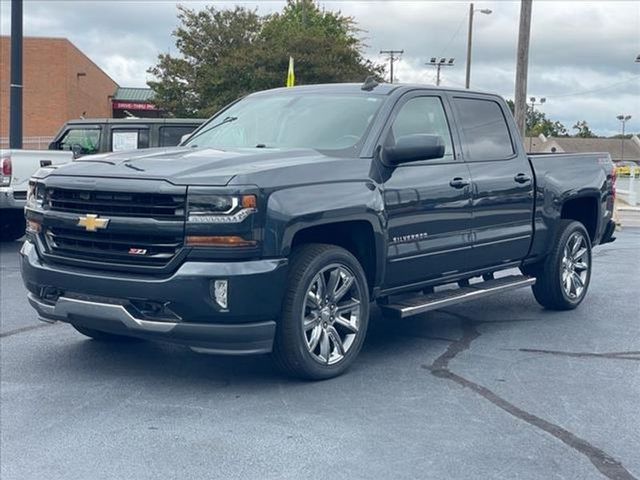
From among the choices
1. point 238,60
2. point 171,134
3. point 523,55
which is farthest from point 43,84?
point 171,134

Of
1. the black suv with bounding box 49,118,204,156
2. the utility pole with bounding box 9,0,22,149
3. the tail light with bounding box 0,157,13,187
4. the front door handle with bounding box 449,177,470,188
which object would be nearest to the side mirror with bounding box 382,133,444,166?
the front door handle with bounding box 449,177,470,188

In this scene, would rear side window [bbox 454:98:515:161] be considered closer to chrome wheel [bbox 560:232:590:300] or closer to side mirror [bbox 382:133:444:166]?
side mirror [bbox 382:133:444:166]

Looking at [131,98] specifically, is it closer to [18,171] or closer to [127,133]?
[127,133]

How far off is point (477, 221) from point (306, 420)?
275 centimetres

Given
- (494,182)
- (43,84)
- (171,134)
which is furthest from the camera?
(43,84)

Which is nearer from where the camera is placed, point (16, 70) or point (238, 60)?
point (16, 70)

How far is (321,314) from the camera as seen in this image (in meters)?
5.97

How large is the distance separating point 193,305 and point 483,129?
3.41 metres

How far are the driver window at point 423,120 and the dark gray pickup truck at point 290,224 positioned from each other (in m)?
0.01

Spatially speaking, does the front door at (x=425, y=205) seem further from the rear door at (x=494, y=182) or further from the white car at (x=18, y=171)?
the white car at (x=18, y=171)

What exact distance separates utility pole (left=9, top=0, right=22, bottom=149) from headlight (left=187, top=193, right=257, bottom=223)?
13068 millimetres

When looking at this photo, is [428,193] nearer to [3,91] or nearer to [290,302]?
[290,302]

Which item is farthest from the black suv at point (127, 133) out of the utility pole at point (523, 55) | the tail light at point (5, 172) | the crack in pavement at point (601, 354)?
the utility pole at point (523, 55)

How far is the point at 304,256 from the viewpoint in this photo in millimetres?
5832
